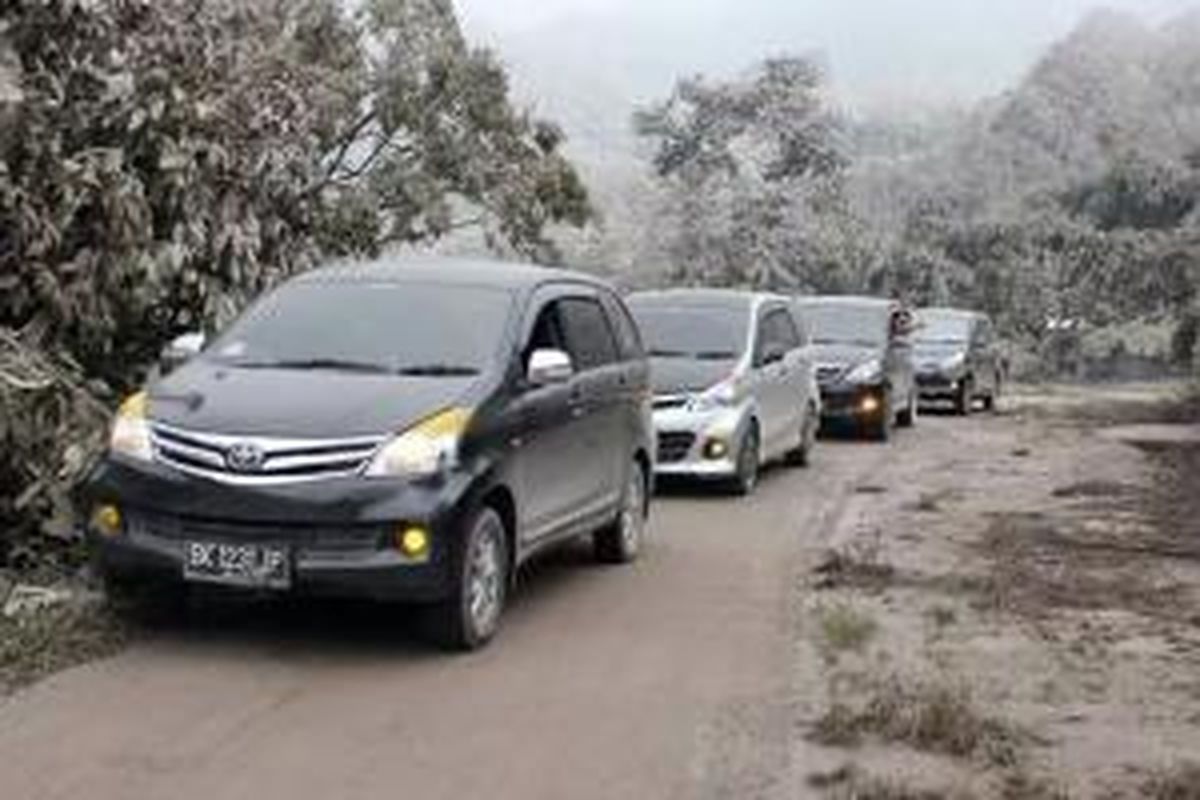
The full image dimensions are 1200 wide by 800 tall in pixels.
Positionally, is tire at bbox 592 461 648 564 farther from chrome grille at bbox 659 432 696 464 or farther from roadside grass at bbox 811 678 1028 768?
roadside grass at bbox 811 678 1028 768

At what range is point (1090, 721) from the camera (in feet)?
27.5

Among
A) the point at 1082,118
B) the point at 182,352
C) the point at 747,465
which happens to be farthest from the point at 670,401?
the point at 1082,118

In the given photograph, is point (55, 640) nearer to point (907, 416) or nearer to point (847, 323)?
point (847, 323)

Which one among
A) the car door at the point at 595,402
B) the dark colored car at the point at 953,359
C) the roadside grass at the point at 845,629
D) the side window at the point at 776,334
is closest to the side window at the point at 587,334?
the car door at the point at 595,402

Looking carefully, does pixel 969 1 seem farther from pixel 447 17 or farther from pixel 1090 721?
pixel 1090 721

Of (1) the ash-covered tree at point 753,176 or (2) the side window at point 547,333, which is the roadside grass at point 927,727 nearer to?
(2) the side window at point 547,333

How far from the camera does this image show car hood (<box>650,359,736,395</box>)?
53.5 ft

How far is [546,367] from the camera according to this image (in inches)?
405

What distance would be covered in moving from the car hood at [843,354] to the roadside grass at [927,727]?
46.5 feet

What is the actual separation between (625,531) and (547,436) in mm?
2045

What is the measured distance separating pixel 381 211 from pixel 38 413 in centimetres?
1491

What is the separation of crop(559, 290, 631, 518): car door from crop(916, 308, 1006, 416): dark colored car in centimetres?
1791

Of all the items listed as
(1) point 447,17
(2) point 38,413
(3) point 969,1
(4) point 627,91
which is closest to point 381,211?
(1) point 447,17

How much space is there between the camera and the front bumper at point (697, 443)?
633 inches
